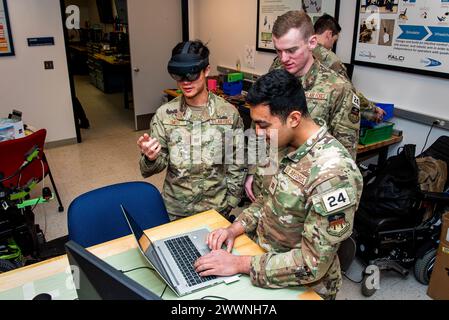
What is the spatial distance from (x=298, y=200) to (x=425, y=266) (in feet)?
5.60

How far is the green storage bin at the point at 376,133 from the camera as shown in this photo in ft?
9.40

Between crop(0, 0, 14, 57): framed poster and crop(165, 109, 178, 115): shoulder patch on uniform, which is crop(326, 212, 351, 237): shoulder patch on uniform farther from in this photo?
crop(0, 0, 14, 57): framed poster

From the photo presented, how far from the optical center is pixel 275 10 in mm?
3914

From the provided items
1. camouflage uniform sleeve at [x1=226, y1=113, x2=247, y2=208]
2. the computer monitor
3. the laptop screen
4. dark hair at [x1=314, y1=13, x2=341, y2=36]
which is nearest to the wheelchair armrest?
camouflage uniform sleeve at [x1=226, y1=113, x2=247, y2=208]

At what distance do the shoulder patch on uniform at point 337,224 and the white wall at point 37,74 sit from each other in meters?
4.45

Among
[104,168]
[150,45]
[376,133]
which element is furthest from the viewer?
[150,45]

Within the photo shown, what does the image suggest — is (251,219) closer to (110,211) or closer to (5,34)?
(110,211)

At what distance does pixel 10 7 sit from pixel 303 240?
175 inches

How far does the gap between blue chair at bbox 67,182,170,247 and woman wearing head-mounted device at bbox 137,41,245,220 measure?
113mm

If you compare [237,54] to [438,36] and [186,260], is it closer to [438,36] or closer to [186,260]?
[438,36]

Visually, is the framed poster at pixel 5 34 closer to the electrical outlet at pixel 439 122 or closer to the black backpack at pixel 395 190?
the black backpack at pixel 395 190

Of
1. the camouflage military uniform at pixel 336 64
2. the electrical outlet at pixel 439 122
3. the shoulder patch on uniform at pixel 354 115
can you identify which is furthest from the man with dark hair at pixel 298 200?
the electrical outlet at pixel 439 122

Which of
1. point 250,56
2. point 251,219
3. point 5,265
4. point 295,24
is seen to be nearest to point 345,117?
point 295,24

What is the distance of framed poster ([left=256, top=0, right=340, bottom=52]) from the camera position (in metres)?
3.35
